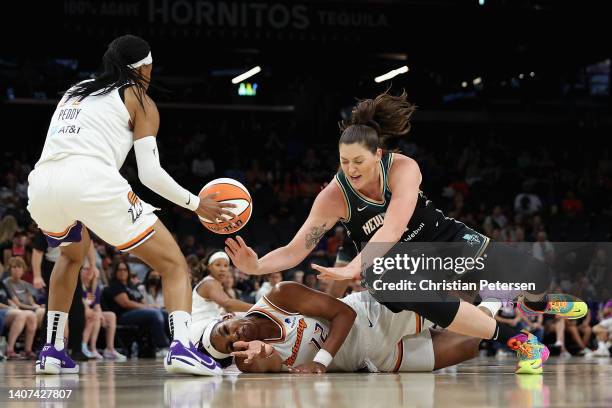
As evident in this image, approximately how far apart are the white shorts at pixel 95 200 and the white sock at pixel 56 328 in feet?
2.42

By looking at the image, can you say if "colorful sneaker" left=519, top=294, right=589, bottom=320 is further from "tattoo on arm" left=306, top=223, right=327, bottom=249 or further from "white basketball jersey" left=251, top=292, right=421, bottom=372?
"tattoo on arm" left=306, top=223, right=327, bottom=249

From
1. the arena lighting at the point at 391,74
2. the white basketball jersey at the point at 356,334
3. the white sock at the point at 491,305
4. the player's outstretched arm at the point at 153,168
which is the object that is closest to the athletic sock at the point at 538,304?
the white sock at the point at 491,305

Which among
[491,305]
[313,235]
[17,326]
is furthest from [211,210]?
[17,326]

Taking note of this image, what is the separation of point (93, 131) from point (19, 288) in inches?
199

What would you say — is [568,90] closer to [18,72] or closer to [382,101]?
[18,72]

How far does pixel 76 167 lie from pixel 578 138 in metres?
18.4

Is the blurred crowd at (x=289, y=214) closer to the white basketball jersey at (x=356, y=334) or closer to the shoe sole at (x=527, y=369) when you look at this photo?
the white basketball jersey at (x=356, y=334)

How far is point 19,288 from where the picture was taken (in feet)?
29.4

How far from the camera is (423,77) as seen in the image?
20.4m

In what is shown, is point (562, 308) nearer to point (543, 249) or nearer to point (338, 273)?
point (338, 273)

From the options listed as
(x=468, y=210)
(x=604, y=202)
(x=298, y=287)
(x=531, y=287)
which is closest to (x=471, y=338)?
(x=531, y=287)

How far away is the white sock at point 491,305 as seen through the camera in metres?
4.98

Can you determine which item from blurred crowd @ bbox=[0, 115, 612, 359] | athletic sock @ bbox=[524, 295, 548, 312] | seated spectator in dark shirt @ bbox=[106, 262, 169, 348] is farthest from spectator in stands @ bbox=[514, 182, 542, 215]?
athletic sock @ bbox=[524, 295, 548, 312]

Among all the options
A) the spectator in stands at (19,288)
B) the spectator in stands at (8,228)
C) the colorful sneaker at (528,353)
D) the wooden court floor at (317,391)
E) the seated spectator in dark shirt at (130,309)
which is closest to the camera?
the wooden court floor at (317,391)
